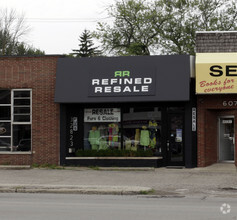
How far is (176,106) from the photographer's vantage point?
21.3 metres

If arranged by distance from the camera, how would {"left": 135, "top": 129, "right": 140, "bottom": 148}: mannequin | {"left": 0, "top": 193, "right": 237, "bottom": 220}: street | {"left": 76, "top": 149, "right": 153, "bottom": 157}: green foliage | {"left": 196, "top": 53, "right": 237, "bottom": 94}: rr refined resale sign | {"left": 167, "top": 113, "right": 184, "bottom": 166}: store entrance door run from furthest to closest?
{"left": 135, "top": 129, "right": 140, "bottom": 148}: mannequin
{"left": 167, "top": 113, "right": 184, "bottom": 166}: store entrance door
{"left": 76, "top": 149, "right": 153, "bottom": 157}: green foliage
{"left": 196, "top": 53, "right": 237, "bottom": 94}: rr refined resale sign
{"left": 0, "top": 193, "right": 237, "bottom": 220}: street

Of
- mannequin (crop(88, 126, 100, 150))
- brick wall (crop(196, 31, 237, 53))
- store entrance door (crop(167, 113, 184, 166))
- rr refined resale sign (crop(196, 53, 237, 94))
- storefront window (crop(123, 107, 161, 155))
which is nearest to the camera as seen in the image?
rr refined resale sign (crop(196, 53, 237, 94))

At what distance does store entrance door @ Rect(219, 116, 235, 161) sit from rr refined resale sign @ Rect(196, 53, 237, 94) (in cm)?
395

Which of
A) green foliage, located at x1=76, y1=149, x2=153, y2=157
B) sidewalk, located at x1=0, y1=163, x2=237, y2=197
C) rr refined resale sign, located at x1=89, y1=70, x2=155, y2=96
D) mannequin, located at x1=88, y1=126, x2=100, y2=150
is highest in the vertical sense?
rr refined resale sign, located at x1=89, y1=70, x2=155, y2=96

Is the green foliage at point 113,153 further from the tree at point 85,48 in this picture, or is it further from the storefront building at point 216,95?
the tree at point 85,48

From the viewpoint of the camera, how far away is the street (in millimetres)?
9773

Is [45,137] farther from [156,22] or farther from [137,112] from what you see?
[156,22]

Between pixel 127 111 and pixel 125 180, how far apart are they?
5359mm

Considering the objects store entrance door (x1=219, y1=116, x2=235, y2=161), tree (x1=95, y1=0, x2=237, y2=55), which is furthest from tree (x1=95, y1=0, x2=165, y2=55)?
store entrance door (x1=219, y1=116, x2=235, y2=161)

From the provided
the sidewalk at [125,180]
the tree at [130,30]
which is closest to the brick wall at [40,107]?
the sidewalk at [125,180]

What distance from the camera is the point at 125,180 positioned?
17156 millimetres

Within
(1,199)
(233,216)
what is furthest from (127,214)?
(1,199)

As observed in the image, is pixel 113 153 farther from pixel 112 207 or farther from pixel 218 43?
pixel 112 207

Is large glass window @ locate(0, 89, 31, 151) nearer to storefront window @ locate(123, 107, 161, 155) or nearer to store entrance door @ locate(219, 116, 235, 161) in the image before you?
storefront window @ locate(123, 107, 161, 155)
